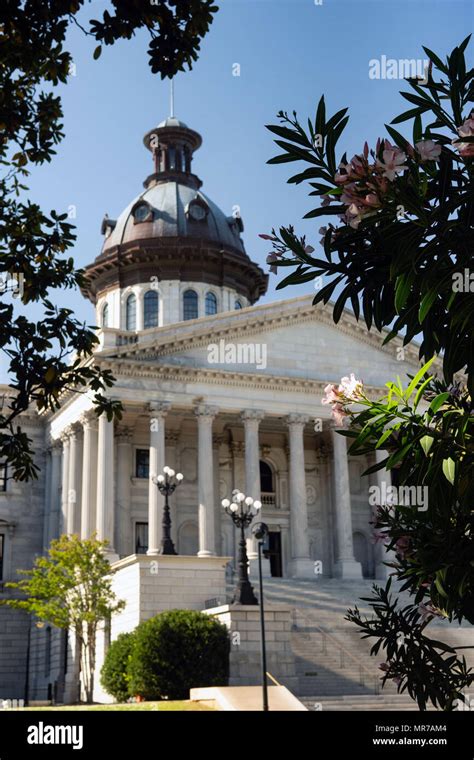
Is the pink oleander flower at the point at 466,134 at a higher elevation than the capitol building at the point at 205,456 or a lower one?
lower

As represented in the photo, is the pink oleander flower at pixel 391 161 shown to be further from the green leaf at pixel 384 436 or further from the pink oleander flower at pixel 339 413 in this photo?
the pink oleander flower at pixel 339 413

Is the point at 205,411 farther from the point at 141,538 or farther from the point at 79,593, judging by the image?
the point at 79,593

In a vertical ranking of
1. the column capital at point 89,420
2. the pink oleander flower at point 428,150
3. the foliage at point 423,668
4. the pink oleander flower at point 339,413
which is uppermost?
the column capital at point 89,420

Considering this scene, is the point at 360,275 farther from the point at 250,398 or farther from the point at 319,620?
the point at 250,398

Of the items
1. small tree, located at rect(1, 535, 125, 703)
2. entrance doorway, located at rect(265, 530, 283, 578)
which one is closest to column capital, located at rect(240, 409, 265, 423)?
entrance doorway, located at rect(265, 530, 283, 578)

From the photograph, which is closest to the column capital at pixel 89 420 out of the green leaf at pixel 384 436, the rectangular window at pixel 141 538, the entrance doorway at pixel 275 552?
the rectangular window at pixel 141 538

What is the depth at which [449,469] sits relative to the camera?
5676mm

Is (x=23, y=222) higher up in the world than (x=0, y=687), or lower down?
higher up

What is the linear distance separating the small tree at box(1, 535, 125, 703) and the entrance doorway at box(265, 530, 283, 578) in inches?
563

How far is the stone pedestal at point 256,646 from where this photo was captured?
29484 mm

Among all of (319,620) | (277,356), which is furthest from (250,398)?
(319,620)

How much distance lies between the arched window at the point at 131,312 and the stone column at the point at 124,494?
43.1 ft
